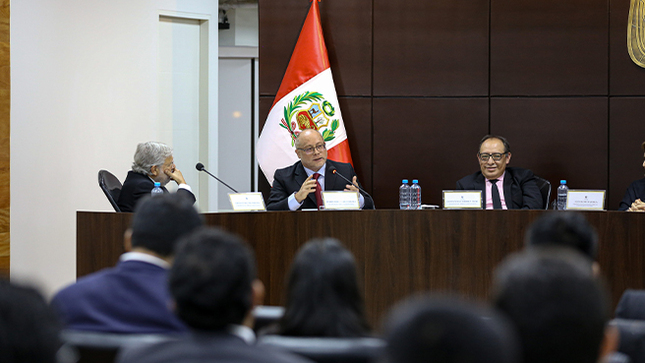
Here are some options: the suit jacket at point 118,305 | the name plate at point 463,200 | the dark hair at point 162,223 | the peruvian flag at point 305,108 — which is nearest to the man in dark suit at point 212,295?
the suit jacket at point 118,305

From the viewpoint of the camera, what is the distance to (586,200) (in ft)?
11.4

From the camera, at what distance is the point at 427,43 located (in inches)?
193

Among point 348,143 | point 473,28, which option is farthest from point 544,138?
point 348,143

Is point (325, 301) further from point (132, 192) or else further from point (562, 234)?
point (132, 192)

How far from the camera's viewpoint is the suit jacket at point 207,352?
0.85 meters

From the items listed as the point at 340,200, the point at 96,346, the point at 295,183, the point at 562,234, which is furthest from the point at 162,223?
the point at 295,183

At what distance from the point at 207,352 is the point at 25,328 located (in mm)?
237

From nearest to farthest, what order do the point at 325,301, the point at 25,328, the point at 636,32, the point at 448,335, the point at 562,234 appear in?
the point at 448,335 → the point at 25,328 → the point at 325,301 → the point at 562,234 → the point at 636,32

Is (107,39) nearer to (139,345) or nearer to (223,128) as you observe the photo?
(223,128)

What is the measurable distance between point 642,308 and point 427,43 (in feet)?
11.7

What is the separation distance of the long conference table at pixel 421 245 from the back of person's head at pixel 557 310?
2.42 m

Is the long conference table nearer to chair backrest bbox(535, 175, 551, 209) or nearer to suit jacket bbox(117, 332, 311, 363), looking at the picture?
chair backrest bbox(535, 175, 551, 209)

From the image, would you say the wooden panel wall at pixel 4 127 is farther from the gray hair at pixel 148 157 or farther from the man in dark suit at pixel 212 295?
the man in dark suit at pixel 212 295

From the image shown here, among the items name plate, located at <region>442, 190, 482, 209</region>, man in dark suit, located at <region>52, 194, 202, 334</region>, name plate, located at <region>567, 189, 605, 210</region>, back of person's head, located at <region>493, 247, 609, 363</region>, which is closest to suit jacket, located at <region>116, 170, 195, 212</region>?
name plate, located at <region>442, 190, 482, 209</region>
